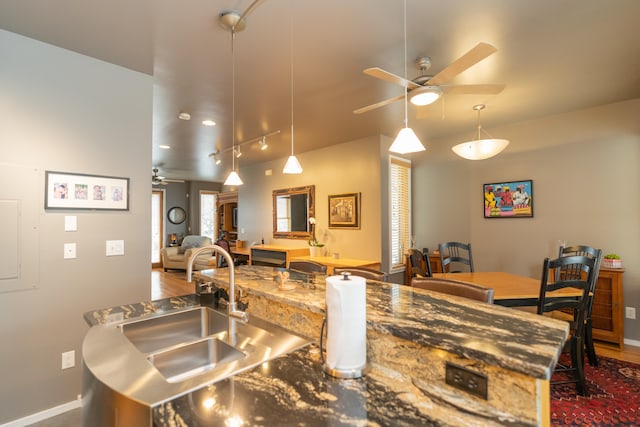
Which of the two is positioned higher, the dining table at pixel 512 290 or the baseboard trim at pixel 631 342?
the dining table at pixel 512 290

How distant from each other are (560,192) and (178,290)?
6.32 metres

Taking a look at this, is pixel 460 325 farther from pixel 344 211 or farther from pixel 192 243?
pixel 192 243

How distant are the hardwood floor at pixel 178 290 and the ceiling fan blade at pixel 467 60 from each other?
3.22 meters

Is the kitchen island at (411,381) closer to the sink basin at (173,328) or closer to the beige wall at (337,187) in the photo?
the sink basin at (173,328)

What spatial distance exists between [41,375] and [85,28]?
237 centimetres

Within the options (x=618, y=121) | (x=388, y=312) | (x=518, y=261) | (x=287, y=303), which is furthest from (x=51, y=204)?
(x=618, y=121)

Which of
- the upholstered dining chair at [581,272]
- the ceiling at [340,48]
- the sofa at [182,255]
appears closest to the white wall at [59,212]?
the ceiling at [340,48]

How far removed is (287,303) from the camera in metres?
1.36

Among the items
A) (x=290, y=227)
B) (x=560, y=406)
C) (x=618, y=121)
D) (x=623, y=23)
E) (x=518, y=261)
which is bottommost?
(x=560, y=406)

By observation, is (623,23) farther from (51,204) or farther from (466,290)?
(51,204)

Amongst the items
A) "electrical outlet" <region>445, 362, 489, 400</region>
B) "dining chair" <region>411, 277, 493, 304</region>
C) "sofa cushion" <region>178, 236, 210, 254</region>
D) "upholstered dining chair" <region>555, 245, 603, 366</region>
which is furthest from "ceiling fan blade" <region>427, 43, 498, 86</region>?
"sofa cushion" <region>178, 236, 210, 254</region>

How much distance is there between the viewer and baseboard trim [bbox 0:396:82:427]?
2.01 meters

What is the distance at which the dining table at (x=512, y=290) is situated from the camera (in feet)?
7.70

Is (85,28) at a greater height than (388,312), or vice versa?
(85,28)
